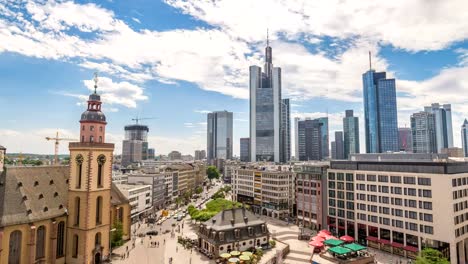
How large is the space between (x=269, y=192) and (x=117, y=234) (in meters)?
67.3

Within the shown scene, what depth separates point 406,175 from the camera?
73062mm

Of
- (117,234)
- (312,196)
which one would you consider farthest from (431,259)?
(117,234)

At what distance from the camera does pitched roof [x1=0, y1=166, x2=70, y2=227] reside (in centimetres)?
5431

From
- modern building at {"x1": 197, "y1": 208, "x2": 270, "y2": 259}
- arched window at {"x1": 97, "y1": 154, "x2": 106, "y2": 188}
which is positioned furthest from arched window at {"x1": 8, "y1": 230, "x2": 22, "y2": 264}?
modern building at {"x1": 197, "y1": 208, "x2": 270, "y2": 259}

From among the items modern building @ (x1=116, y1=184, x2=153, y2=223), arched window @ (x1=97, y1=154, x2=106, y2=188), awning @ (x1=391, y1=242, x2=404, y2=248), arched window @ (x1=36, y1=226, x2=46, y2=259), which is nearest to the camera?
arched window @ (x1=36, y1=226, x2=46, y2=259)

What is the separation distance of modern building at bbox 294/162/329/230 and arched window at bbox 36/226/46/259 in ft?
245

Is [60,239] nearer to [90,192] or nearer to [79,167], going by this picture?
[90,192]

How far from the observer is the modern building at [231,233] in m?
68.7

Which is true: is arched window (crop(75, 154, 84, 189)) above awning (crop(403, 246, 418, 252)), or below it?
above

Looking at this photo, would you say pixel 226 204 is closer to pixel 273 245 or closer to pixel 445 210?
pixel 273 245

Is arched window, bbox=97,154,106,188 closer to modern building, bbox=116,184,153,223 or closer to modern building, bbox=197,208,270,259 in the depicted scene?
modern building, bbox=197,208,270,259

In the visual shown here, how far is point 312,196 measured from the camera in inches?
3856

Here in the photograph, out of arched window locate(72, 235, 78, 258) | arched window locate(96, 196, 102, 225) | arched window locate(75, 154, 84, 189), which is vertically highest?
arched window locate(75, 154, 84, 189)

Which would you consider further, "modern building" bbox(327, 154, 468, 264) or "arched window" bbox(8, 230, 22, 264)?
"modern building" bbox(327, 154, 468, 264)
